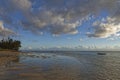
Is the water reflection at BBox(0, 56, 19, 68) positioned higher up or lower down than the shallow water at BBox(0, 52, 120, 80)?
higher up

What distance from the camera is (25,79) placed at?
1962cm

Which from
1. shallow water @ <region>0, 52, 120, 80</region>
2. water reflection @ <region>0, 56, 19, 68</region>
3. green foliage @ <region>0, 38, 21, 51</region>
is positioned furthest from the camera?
green foliage @ <region>0, 38, 21, 51</region>

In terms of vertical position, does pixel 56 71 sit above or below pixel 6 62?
below

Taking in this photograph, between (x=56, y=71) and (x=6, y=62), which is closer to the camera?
(x=56, y=71)

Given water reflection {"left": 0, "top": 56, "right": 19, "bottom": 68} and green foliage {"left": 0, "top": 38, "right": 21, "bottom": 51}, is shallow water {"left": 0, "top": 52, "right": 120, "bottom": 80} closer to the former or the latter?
water reflection {"left": 0, "top": 56, "right": 19, "bottom": 68}

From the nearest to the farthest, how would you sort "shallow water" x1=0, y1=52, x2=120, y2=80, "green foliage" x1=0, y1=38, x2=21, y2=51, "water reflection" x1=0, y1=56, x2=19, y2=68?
"shallow water" x1=0, y1=52, x2=120, y2=80, "water reflection" x1=0, y1=56, x2=19, y2=68, "green foliage" x1=0, y1=38, x2=21, y2=51

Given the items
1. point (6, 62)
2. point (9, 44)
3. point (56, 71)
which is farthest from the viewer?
point (9, 44)

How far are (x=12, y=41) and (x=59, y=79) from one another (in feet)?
417

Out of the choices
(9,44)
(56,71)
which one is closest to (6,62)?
(56,71)

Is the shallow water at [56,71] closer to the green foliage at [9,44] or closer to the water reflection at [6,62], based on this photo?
the water reflection at [6,62]

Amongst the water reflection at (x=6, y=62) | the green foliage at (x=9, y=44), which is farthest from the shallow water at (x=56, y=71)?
the green foliage at (x=9, y=44)

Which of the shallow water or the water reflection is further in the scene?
the water reflection

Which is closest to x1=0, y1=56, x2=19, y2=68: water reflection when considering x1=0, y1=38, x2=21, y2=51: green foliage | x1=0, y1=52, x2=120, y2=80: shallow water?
x1=0, y1=52, x2=120, y2=80: shallow water

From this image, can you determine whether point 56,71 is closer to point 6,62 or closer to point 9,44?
point 6,62
